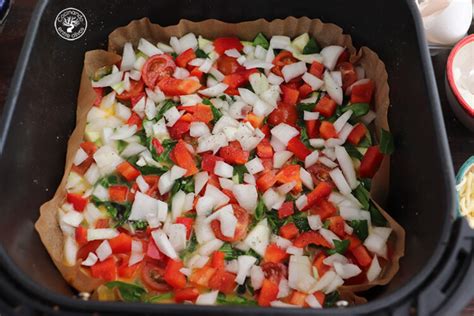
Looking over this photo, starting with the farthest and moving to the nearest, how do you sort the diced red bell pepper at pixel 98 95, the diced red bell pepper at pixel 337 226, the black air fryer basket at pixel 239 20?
the diced red bell pepper at pixel 98 95, the diced red bell pepper at pixel 337 226, the black air fryer basket at pixel 239 20

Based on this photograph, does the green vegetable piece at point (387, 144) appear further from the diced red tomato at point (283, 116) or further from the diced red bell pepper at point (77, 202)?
the diced red bell pepper at point (77, 202)

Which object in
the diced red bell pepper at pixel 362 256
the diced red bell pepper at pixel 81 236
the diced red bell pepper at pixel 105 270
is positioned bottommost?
the diced red bell pepper at pixel 362 256

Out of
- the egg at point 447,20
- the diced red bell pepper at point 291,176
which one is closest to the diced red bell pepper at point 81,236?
the diced red bell pepper at point 291,176

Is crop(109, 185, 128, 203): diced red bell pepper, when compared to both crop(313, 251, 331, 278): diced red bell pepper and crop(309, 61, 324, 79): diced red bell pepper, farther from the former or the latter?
crop(309, 61, 324, 79): diced red bell pepper

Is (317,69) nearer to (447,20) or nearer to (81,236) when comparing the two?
(447,20)

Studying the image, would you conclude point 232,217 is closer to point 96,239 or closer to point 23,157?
point 96,239
